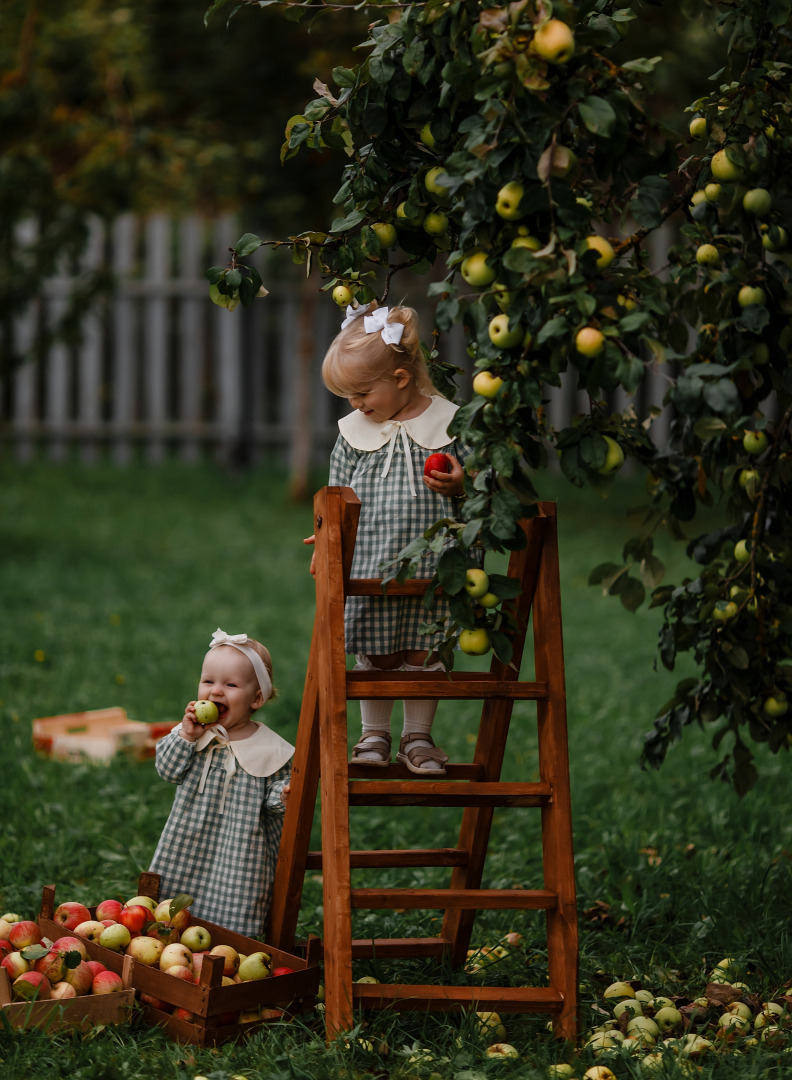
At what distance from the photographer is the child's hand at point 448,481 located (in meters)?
2.41

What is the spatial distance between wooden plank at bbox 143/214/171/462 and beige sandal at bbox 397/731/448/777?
789 cm

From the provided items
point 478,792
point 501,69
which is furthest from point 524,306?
point 478,792

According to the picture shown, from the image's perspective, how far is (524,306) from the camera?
205 centimetres

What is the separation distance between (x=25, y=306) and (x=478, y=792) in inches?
232

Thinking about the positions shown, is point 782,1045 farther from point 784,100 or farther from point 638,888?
point 784,100

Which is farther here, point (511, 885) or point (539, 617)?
point (511, 885)

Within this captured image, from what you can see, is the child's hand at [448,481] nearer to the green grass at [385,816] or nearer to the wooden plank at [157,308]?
the green grass at [385,816]

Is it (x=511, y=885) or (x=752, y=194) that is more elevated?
(x=752, y=194)

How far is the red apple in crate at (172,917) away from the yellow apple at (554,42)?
5.84 ft

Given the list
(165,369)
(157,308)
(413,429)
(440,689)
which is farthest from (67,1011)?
(157,308)

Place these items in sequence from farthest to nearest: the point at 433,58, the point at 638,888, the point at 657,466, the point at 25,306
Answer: the point at 25,306 → the point at 638,888 → the point at 657,466 → the point at 433,58

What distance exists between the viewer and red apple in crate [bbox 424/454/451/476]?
2428 millimetres

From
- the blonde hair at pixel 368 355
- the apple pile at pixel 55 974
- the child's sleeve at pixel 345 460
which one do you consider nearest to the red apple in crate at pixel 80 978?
Result: the apple pile at pixel 55 974

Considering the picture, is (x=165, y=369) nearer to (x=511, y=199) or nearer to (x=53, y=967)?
(x=53, y=967)
